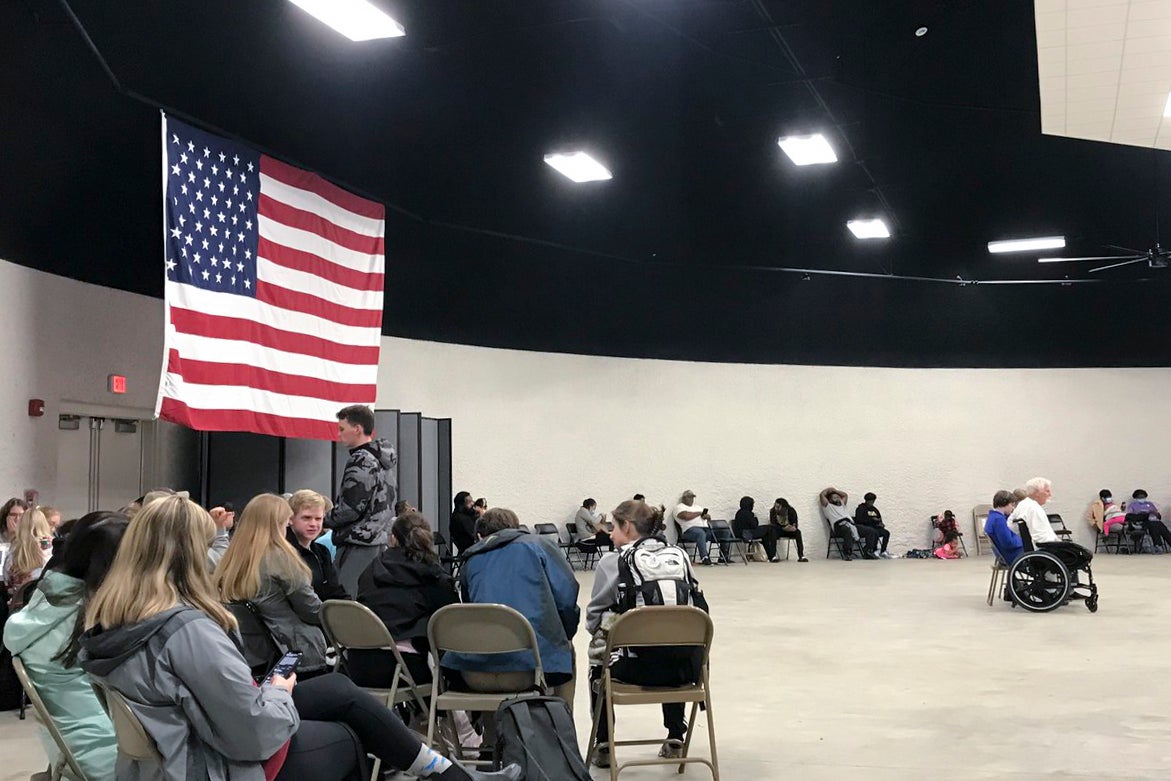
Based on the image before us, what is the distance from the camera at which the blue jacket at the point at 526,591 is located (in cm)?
412

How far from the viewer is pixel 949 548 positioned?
17.1 meters

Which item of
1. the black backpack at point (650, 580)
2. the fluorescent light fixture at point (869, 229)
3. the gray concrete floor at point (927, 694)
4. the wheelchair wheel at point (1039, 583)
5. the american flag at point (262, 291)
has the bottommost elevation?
the gray concrete floor at point (927, 694)

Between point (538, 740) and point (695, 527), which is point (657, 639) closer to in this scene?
point (538, 740)

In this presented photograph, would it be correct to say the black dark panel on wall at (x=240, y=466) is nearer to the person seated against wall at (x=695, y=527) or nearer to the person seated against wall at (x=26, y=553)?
the person seated against wall at (x=26, y=553)

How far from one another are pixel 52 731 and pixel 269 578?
957 mm

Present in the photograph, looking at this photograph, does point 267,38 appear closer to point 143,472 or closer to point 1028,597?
point 143,472

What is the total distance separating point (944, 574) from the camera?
1377 cm

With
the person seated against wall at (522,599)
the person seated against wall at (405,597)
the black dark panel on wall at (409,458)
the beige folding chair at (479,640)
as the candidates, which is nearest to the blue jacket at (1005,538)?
the black dark panel on wall at (409,458)

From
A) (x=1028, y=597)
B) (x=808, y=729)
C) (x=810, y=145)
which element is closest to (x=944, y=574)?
(x=1028, y=597)

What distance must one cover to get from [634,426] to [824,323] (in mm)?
3747

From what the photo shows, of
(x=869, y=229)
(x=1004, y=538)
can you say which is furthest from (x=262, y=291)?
(x=869, y=229)

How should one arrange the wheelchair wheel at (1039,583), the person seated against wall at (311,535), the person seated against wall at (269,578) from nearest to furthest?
the person seated against wall at (269,578)
the person seated against wall at (311,535)
the wheelchair wheel at (1039,583)

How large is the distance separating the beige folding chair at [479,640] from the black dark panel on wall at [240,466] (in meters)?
6.13

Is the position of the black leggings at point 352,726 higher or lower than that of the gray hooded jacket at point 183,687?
lower
